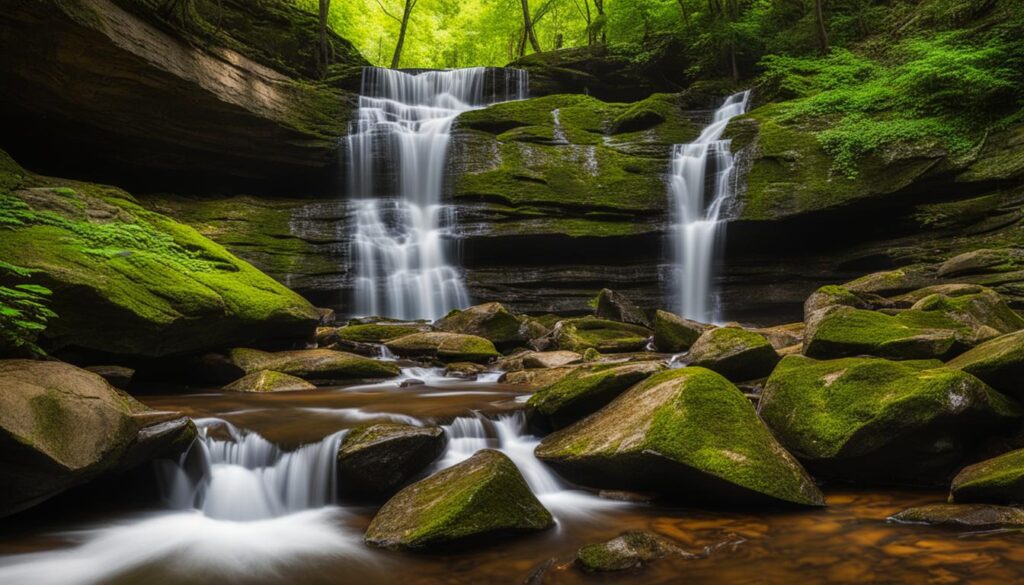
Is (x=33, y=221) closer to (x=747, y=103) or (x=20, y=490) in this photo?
(x=20, y=490)

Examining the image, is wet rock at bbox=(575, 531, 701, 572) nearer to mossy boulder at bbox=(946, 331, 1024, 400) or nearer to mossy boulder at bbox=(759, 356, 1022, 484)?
mossy boulder at bbox=(759, 356, 1022, 484)

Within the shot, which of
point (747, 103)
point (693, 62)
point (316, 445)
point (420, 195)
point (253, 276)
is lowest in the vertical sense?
point (316, 445)

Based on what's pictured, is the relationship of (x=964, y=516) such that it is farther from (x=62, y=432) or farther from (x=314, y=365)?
(x=314, y=365)

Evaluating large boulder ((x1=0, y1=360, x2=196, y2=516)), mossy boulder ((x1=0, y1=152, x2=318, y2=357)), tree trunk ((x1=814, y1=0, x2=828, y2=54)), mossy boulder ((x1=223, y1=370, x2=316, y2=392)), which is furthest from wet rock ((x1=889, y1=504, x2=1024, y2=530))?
tree trunk ((x1=814, y1=0, x2=828, y2=54))

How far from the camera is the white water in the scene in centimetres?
1462

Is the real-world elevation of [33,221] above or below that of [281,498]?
above

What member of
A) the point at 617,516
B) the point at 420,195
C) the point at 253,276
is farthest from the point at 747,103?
the point at 617,516

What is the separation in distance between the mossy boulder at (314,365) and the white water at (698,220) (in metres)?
8.57

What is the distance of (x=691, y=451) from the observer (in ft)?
13.5

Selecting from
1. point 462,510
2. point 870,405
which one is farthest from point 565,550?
point 870,405

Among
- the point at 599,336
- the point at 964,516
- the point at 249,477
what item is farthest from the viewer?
the point at 599,336

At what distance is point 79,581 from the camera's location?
3.45 meters

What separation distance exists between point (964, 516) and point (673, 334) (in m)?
6.65

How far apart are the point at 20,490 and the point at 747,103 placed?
18690mm
